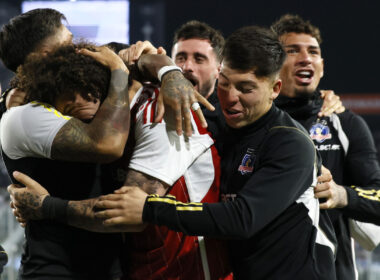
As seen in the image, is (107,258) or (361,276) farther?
(361,276)

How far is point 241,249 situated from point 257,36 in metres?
0.79

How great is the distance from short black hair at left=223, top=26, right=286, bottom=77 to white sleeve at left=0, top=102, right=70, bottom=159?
65cm

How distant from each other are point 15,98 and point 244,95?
98 cm

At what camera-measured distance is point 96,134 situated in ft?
6.16

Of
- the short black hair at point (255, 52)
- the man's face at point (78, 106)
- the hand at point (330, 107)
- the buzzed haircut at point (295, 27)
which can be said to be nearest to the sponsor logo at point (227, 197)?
the short black hair at point (255, 52)

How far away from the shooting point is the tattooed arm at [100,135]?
187 centimetres

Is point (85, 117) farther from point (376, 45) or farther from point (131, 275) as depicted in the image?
point (376, 45)

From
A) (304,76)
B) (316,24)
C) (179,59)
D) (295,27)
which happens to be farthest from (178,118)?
(316,24)

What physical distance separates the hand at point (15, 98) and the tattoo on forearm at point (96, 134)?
0.36 metres

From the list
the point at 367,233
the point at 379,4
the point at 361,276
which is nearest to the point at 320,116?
the point at 367,233

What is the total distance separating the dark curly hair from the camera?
6.40ft

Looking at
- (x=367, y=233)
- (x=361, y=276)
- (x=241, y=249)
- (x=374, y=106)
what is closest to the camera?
(x=241, y=249)

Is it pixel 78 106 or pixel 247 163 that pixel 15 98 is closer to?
pixel 78 106

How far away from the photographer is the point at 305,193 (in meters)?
2.00
